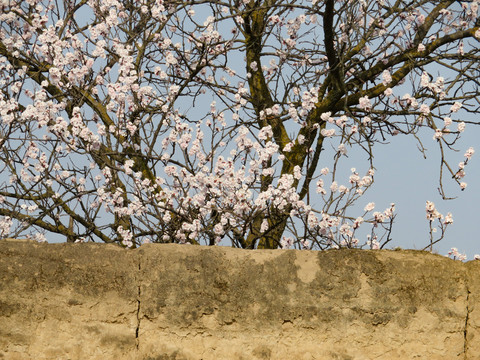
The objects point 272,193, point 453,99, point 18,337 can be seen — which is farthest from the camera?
point 453,99

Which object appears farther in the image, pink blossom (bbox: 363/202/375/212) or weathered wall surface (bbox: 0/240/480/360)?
pink blossom (bbox: 363/202/375/212)

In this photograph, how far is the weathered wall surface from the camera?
337 cm

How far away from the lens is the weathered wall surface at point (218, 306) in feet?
11.0

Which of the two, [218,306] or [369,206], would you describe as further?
[369,206]

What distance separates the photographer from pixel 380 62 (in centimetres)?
677

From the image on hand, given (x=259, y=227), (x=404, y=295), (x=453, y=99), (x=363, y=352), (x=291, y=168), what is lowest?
(x=363, y=352)

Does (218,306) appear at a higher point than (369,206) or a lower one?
lower

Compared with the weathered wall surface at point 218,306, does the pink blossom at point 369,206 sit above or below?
above

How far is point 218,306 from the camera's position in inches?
133

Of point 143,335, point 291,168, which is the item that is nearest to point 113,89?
point 291,168

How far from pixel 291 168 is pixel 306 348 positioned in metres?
3.41

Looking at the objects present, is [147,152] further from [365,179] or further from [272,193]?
[365,179]

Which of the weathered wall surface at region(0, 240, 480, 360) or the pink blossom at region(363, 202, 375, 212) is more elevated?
the pink blossom at region(363, 202, 375, 212)

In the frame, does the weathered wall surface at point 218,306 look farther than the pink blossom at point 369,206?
No
